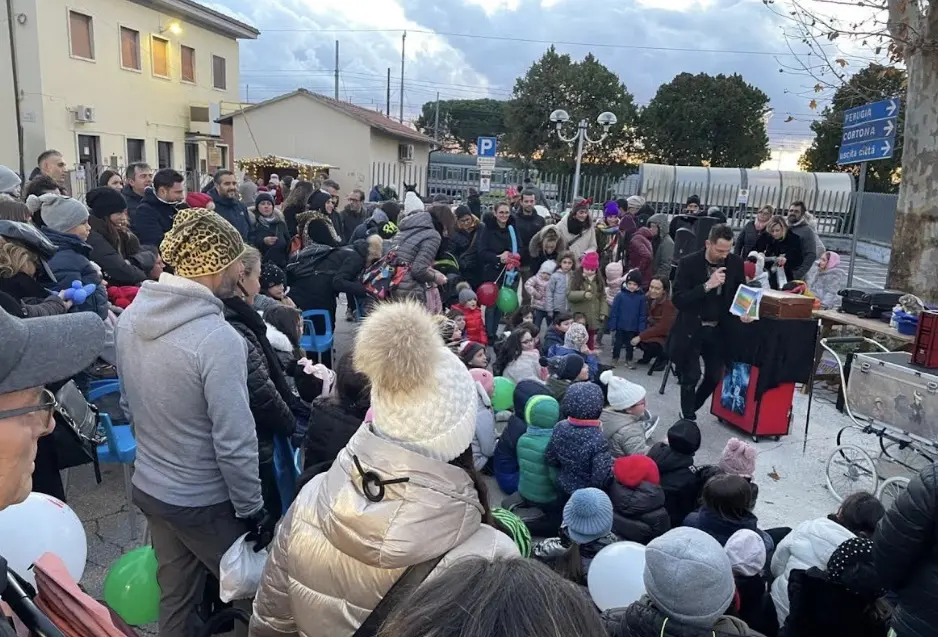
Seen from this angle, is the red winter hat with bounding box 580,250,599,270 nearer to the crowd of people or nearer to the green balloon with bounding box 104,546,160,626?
the crowd of people

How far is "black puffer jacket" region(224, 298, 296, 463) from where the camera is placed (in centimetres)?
274

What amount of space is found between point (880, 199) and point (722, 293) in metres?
20.2

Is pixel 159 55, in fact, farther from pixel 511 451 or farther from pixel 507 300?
pixel 511 451

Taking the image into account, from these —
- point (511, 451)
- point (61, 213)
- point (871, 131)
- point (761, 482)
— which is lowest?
point (761, 482)

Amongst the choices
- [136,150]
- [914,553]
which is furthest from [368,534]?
[136,150]

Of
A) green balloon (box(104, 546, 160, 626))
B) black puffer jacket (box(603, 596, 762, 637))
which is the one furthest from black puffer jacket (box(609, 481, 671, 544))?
green balloon (box(104, 546, 160, 626))

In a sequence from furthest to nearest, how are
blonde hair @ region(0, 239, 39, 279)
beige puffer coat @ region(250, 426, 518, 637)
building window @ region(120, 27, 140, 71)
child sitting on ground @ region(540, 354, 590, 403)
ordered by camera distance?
building window @ region(120, 27, 140, 71) < child sitting on ground @ region(540, 354, 590, 403) < blonde hair @ region(0, 239, 39, 279) < beige puffer coat @ region(250, 426, 518, 637)

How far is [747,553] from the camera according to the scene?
9.29 ft

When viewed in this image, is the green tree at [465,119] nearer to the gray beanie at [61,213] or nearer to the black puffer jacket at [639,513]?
the gray beanie at [61,213]

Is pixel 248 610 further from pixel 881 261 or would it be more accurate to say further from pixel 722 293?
pixel 881 261

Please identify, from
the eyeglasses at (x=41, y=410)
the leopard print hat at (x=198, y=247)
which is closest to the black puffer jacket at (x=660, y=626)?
the eyeglasses at (x=41, y=410)

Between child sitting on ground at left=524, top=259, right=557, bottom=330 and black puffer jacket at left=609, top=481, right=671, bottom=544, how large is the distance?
167 inches

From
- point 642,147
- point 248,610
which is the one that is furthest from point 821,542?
point 642,147

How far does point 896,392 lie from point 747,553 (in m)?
1.95
